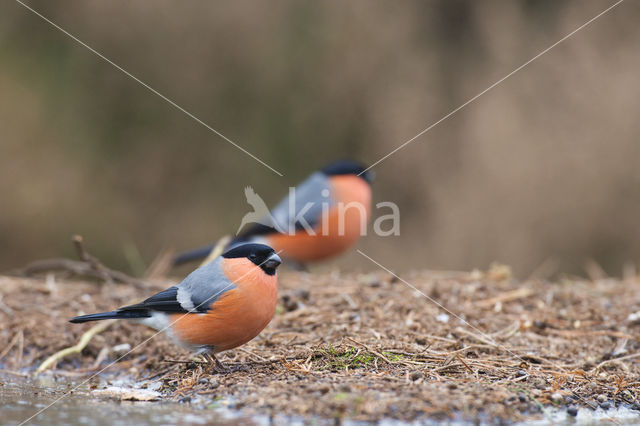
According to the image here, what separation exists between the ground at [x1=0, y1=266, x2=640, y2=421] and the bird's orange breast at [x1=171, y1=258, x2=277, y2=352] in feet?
0.57

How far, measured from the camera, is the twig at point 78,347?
4.65 metres

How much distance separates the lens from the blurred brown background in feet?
30.6

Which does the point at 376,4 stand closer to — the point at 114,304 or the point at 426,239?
the point at 426,239

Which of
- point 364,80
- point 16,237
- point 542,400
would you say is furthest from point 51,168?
point 542,400

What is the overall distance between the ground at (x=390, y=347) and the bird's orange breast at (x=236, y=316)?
0.57ft

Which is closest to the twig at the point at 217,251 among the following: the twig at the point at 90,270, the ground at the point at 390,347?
the ground at the point at 390,347

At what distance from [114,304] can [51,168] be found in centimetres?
503

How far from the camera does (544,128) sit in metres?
9.46

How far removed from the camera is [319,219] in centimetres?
688

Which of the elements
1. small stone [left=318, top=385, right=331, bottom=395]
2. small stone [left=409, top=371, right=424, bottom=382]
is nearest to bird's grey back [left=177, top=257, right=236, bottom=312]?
small stone [left=318, top=385, right=331, bottom=395]

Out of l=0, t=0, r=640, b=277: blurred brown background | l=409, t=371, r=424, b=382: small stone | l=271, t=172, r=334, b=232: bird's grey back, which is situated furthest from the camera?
l=0, t=0, r=640, b=277: blurred brown background

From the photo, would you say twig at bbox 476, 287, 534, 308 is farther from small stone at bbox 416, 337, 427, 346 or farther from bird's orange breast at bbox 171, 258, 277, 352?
bird's orange breast at bbox 171, 258, 277, 352

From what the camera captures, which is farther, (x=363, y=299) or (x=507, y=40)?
(x=507, y=40)

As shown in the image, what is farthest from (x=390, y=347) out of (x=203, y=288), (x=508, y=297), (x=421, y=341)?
(x=508, y=297)
